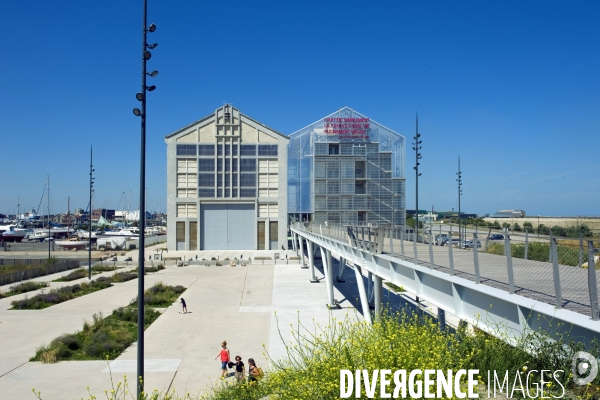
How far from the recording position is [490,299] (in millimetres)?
7555

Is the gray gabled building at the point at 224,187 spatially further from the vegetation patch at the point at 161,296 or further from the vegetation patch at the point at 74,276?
the vegetation patch at the point at 161,296

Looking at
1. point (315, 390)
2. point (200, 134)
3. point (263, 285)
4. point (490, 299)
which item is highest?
point (200, 134)

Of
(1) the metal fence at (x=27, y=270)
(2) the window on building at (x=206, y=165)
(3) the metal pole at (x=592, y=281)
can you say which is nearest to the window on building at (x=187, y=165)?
(2) the window on building at (x=206, y=165)

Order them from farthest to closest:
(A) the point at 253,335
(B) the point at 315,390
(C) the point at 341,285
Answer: (C) the point at 341,285, (A) the point at 253,335, (B) the point at 315,390

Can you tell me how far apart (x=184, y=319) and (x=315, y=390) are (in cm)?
1862

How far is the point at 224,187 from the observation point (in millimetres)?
61500

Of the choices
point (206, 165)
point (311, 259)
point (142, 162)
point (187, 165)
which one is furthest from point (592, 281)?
point (187, 165)

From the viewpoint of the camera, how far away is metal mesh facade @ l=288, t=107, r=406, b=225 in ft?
184

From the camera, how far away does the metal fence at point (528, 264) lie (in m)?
5.93

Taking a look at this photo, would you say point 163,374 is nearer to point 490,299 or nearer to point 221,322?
point 221,322

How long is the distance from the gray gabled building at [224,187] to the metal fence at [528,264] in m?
46.7

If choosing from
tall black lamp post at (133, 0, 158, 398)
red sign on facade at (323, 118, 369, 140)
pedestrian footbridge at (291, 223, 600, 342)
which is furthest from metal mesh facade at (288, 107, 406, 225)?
tall black lamp post at (133, 0, 158, 398)

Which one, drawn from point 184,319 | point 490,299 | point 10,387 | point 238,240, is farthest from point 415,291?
point 238,240

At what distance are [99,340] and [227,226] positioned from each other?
43.8m
